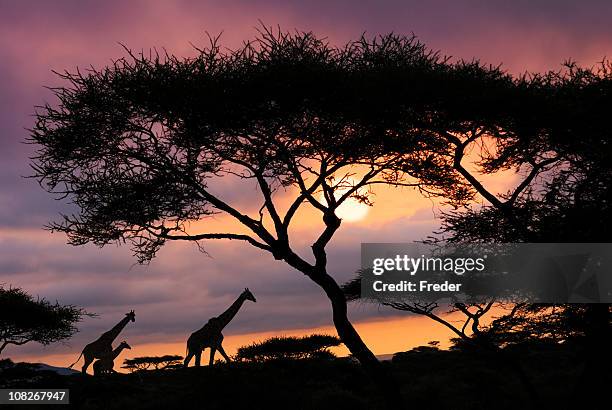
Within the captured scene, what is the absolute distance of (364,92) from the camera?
64.5ft

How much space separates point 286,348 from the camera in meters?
37.8

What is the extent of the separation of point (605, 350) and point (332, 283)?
22.5ft

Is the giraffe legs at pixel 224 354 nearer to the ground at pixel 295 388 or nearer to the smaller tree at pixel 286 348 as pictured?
the ground at pixel 295 388

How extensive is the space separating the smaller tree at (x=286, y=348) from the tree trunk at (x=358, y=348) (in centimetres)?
1763

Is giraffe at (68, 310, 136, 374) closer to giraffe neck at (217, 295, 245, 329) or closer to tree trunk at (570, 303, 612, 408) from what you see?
giraffe neck at (217, 295, 245, 329)

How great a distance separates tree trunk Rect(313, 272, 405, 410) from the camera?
1925 cm

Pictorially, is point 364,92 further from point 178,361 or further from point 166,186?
point 178,361

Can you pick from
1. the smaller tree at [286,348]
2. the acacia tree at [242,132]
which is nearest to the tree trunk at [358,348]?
the acacia tree at [242,132]

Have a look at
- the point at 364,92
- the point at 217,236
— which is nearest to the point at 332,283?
the point at 217,236

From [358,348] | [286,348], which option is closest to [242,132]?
[358,348]

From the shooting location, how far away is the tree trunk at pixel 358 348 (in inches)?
758

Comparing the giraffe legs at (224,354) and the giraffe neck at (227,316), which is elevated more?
the giraffe neck at (227,316)

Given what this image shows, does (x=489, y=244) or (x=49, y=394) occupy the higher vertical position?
(x=489, y=244)

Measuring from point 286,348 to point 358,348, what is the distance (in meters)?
18.5
